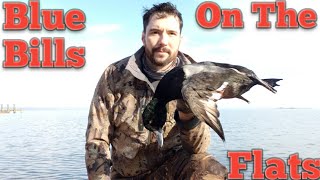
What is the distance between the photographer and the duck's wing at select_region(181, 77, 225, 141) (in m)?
4.84

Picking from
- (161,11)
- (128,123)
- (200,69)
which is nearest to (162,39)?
(161,11)

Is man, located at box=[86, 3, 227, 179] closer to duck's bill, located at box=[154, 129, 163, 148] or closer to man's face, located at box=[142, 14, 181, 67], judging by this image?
man's face, located at box=[142, 14, 181, 67]

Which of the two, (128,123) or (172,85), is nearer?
(172,85)

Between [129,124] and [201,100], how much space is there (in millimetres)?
1554

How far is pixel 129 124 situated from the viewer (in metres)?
6.21

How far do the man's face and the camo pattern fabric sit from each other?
281mm

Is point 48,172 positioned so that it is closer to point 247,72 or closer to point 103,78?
point 103,78

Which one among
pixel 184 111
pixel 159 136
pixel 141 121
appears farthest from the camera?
pixel 141 121

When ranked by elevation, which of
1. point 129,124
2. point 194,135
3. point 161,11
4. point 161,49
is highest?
point 161,11

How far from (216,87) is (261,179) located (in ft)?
54.2

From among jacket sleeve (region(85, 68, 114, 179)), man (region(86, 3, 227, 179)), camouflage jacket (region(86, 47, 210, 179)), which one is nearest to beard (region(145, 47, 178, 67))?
man (region(86, 3, 227, 179))

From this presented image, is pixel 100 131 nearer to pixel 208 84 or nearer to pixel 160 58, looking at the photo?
pixel 160 58

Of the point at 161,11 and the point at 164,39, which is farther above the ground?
the point at 161,11

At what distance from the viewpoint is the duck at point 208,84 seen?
16.1ft
